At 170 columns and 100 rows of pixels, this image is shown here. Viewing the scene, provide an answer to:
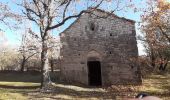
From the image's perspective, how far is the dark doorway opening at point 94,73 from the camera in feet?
111

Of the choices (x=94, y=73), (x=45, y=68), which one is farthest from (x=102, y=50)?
(x=45, y=68)

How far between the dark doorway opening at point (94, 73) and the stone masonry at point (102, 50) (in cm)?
36

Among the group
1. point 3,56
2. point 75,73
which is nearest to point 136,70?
point 75,73

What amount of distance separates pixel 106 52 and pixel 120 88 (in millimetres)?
4758

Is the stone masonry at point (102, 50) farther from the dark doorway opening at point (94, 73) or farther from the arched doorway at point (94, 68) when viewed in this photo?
the dark doorway opening at point (94, 73)

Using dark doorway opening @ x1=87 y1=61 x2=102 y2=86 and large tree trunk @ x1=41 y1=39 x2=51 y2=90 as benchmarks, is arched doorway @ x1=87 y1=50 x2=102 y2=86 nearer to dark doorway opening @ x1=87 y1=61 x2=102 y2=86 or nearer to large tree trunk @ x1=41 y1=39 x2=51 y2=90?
dark doorway opening @ x1=87 y1=61 x2=102 y2=86

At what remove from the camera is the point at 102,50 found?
3338 centimetres

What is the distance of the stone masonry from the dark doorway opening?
0.36 m

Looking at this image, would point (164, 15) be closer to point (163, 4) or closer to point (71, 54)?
point (163, 4)

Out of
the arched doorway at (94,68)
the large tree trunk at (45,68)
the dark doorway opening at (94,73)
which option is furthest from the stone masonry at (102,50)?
the large tree trunk at (45,68)

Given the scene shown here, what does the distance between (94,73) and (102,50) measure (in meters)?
2.85

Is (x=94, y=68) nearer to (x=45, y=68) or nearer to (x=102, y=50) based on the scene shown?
(x=102, y=50)

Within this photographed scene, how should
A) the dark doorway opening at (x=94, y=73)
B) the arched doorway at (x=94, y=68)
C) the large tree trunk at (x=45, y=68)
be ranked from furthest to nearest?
the dark doorway opening at (x=94, y=73) → the arched doorway at (x=94, y=68) → the large tree trunk at (x=45, y=68)

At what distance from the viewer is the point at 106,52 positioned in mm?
33312
